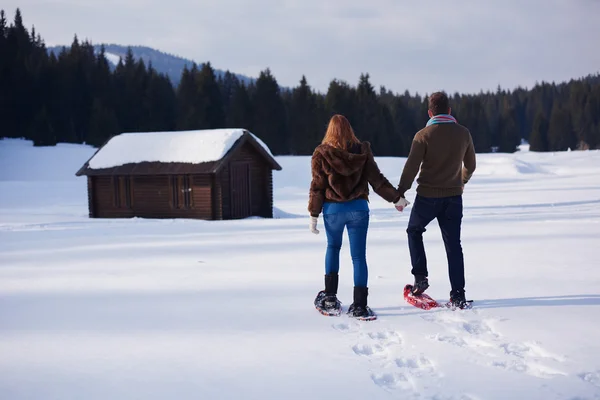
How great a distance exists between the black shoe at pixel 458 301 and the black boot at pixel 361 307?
0.84 m

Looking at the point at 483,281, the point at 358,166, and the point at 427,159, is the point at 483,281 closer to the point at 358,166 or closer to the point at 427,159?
the point at 427,159

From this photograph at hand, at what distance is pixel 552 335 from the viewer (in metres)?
4.23

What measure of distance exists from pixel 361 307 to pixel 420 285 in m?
0.76

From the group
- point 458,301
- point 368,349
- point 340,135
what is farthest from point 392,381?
point 340,135

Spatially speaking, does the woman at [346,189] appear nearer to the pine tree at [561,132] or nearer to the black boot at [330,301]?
the black boot at [330,301]

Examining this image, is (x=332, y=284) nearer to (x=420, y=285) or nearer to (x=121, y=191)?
(x=420, y=285)

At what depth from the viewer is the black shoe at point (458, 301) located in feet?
16.5

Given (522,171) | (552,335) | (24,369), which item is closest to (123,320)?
(24,369)

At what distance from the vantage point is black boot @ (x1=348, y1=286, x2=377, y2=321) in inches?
189

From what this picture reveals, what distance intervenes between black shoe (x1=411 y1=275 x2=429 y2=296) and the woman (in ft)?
2.12

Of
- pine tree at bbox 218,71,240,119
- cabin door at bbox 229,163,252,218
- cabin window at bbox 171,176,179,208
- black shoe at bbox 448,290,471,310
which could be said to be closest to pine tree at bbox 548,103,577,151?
pine tree at bbox 218,71,240,119

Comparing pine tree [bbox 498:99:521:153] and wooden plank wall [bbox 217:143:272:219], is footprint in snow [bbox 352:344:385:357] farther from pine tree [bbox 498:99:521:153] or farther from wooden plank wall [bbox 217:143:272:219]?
pine tree [bbox 498:99:521:153]

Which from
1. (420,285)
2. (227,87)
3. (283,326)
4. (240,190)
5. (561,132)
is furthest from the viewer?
(561,132)

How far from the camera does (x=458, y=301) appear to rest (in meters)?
5.06
